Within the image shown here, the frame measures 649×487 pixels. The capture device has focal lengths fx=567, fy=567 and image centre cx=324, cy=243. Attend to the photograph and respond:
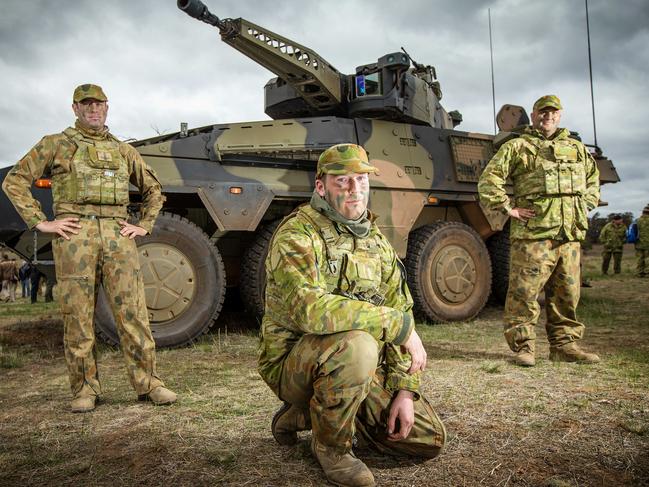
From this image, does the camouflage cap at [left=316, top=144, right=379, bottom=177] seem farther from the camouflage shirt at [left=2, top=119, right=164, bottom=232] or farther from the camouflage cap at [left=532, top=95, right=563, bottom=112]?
the camouflage cap at [left=532, top=95, right=563, bottom=112]

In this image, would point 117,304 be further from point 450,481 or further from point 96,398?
point 450,481

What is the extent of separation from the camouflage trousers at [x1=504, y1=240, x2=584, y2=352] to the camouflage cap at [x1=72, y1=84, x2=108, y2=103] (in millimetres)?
3117

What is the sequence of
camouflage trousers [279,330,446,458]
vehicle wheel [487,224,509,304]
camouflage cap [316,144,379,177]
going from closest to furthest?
camouflage trousers [279,330,446,458], camouflage cap [316,144,379,177], vehicle wheel [487,224,509,304]

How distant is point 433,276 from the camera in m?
6.19

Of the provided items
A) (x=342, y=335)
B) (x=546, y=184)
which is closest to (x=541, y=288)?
(x=546, y=184)

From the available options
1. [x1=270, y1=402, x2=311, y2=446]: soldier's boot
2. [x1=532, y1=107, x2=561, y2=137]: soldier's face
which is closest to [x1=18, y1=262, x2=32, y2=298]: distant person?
[x1=532, y1=107, x2=561, y2=137]: soldier's face

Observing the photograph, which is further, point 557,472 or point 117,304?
point 117,304

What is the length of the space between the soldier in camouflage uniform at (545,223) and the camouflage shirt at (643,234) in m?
10.2

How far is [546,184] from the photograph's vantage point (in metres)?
4.23

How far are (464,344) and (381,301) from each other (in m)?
3.01

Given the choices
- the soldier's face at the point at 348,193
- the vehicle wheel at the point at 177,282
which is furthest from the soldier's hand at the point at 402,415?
the vehicle wheel at the point at 177,282

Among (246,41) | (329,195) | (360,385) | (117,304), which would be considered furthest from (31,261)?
(360,385)

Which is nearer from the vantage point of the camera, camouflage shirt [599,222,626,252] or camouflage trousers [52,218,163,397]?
camouflage trousers [52,218,163,397]

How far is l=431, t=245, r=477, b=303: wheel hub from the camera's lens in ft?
20.4
